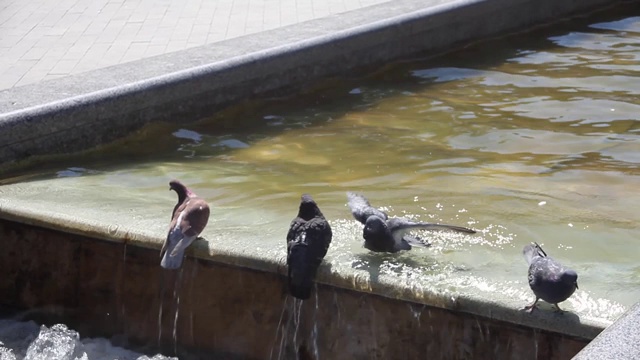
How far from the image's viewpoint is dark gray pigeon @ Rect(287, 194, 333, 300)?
4359 millimetres

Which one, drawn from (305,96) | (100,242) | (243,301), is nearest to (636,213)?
(243,301)

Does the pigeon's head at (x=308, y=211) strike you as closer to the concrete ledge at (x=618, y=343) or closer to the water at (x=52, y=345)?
the water at (x=52, y=345)

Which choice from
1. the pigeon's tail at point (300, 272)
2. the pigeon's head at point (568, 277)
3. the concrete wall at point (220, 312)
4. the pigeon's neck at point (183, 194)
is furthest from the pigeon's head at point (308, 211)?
the pigeon's head at point (568, 277)

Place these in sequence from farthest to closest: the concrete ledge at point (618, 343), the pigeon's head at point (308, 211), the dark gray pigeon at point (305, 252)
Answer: the pigeon's head at point (308, 211)
the dark gray pigeon at point (305, 252)
the concrete ledge at point (618, 343)

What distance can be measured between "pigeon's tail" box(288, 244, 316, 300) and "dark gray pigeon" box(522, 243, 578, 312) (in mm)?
915

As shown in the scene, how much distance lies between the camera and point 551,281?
3801mm

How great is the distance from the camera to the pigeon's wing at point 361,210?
4622 mm

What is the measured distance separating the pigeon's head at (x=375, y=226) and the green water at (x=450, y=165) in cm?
14

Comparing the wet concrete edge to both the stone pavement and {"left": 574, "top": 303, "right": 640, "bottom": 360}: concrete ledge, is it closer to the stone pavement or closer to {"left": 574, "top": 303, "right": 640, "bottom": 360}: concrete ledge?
{"left": 574, "top": 303, "right": 640, "bottom": 360}: concrete ledge

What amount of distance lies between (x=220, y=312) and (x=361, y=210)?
0.78m

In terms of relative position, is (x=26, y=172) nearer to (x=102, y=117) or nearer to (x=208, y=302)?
(x=102, y=117)

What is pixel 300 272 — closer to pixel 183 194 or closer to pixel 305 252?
pixel 305 252

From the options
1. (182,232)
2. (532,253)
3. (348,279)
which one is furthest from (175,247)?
(532,253)

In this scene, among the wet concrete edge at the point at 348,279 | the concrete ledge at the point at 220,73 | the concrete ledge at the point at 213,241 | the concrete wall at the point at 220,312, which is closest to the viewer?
the wet concrete edge at the point at 348,279
